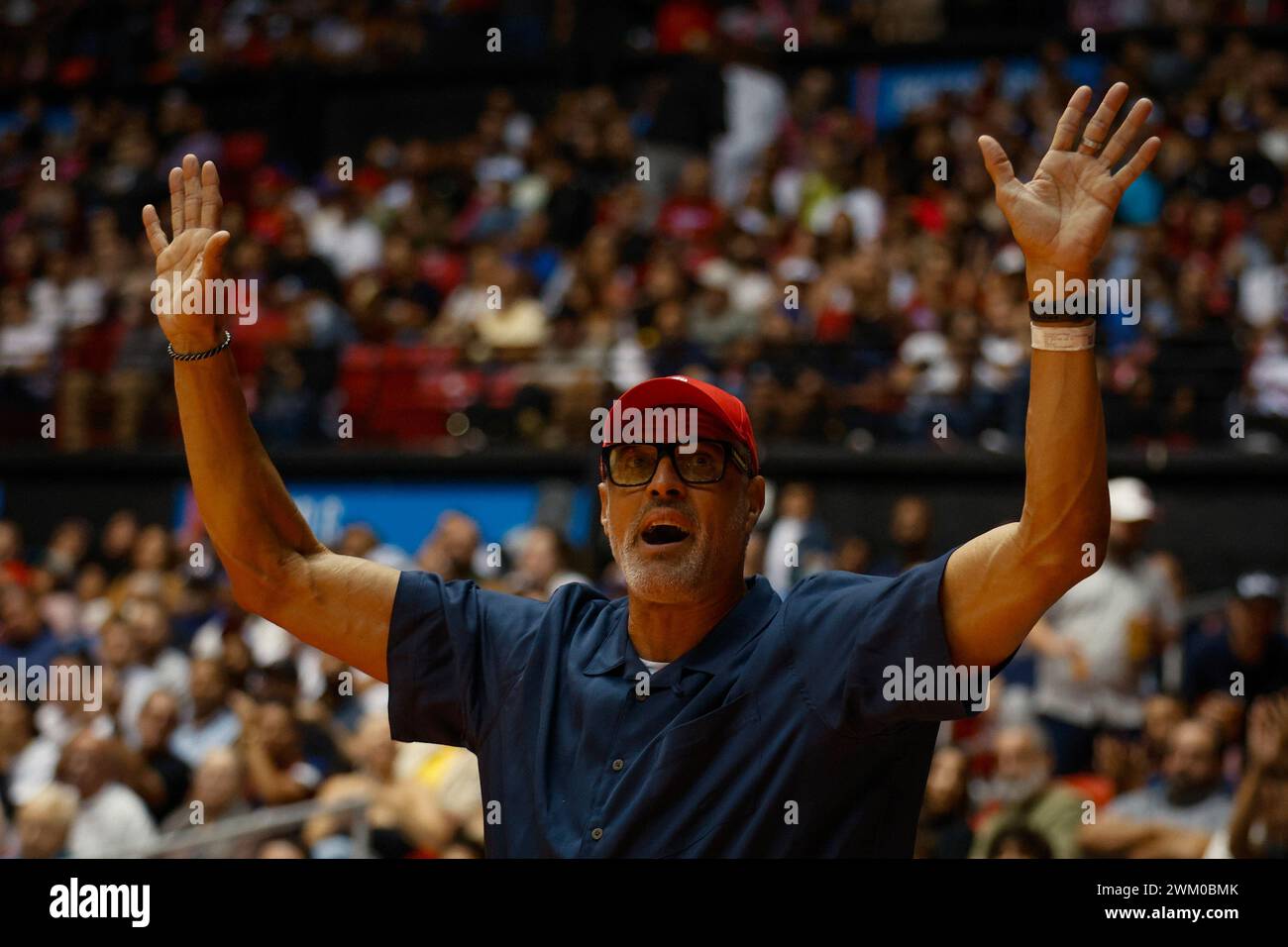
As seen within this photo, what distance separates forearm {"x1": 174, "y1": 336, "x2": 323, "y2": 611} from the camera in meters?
2.92

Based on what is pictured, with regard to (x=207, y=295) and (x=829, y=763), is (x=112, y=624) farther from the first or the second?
(x=829, y=763)

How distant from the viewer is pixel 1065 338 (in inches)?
97.1

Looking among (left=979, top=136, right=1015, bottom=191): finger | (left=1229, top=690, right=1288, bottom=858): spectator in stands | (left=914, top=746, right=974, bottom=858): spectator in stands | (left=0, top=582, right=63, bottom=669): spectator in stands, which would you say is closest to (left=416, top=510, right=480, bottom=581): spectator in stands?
(left=0, top=582, right=63, bottom=669): spectator in stands

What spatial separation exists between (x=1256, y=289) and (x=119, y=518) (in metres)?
6.66

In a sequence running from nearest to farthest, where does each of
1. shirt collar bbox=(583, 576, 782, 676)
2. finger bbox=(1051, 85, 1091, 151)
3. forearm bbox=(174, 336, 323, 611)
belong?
finger bbox=(1051, 85, 1091, 151)
shirt collar bbox=(583, 576, 782, 676)
forearm bbox=(174, 336, 323, 611)

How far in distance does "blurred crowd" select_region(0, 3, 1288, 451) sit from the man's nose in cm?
637

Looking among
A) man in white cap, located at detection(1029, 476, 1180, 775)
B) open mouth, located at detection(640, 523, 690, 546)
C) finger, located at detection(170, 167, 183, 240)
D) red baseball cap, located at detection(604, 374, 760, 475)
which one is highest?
finger, located at detection(170, 167, 183, 240)

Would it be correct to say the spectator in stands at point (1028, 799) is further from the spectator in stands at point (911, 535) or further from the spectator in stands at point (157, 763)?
the spectator in stands at point (157, 763)

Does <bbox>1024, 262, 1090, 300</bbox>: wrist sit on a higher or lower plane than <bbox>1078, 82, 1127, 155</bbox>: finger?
lower

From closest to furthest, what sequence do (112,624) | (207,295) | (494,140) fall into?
(207,295), (112,624), (494,140)

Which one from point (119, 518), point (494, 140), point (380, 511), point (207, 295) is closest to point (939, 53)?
point (494, 140)

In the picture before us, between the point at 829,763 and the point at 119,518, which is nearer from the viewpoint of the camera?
the point at 829,763

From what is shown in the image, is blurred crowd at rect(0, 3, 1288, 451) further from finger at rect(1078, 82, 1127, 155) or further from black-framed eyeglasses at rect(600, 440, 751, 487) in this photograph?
finger at rect(1078, 82, 1127, 155)
